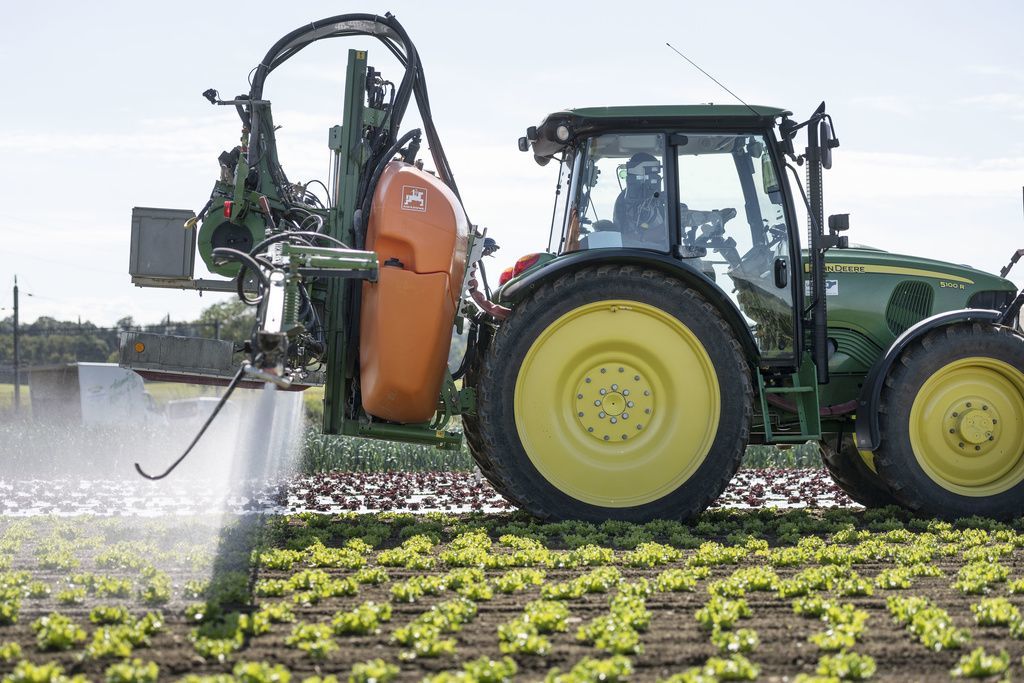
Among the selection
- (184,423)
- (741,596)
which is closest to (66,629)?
(741,596)

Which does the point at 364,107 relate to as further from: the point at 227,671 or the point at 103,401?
the point at 103,401

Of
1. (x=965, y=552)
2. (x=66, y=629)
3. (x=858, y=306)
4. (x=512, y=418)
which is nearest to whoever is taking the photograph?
(x=66, y=629)

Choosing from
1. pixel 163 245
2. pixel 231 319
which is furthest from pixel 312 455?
pixel 231 319

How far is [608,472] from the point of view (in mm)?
7184

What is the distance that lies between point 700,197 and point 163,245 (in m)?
4.06

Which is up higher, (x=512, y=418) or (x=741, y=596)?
(x=512, y=418)

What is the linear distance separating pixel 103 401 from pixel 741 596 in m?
17.3

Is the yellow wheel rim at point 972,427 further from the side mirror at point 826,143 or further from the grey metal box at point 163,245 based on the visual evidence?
the grey metal box at point 163,245

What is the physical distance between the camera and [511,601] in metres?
4.94

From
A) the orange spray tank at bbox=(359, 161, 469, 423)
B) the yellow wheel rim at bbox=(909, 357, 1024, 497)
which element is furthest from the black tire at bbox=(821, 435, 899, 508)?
the orange spray tank at bbox=(359, 161, 469, 423)

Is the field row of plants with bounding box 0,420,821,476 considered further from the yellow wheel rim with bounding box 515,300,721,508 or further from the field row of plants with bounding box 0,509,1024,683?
the yellow wheel rim with bounding box 515,300,721,508

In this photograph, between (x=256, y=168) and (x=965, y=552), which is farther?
(x=256, y=168)

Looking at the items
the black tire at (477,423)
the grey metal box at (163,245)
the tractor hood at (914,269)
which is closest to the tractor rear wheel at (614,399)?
the black tire at (477,423)

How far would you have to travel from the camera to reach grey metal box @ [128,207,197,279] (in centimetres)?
786
